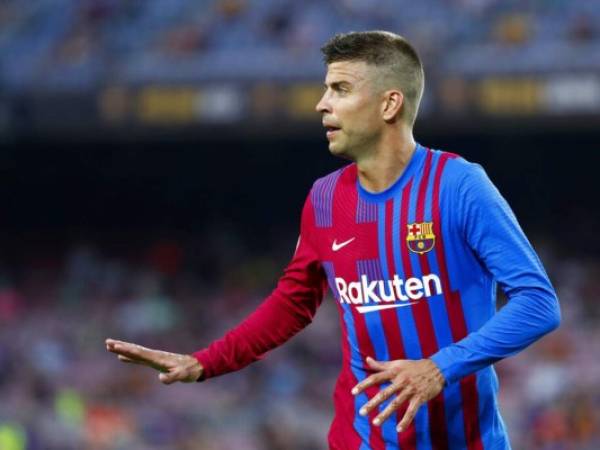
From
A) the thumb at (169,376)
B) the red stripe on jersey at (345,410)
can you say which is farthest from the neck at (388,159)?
the thumb at (169,376)

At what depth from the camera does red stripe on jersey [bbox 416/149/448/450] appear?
3467 mm

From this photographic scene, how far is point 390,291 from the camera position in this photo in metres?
3.51

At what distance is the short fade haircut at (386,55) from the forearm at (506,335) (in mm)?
710

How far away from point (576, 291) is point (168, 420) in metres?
4.17

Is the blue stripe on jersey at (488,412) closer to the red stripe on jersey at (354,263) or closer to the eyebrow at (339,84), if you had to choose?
the red stripe on jersey at (354,263)

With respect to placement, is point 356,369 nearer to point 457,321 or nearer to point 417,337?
point 417,337

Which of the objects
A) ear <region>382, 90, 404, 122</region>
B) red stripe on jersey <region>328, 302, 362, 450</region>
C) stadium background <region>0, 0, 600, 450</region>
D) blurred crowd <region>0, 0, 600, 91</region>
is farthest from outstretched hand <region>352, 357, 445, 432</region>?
blurred crowd <region>0, 0, 600, 91</region>

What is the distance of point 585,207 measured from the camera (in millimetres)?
12953

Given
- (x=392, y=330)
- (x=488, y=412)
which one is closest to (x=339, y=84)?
(x=392, y=330)

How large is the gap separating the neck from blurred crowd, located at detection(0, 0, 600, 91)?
7.70 metres

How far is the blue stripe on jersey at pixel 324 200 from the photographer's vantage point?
371 cm

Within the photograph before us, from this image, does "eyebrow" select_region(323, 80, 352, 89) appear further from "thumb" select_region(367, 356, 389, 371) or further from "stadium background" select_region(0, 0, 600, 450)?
"stadium background" select_region(0, 0, 600, 450)

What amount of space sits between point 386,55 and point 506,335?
0.89 meters

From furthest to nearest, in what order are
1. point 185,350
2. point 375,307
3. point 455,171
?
point 185,350, point 375,307, point 455,171
